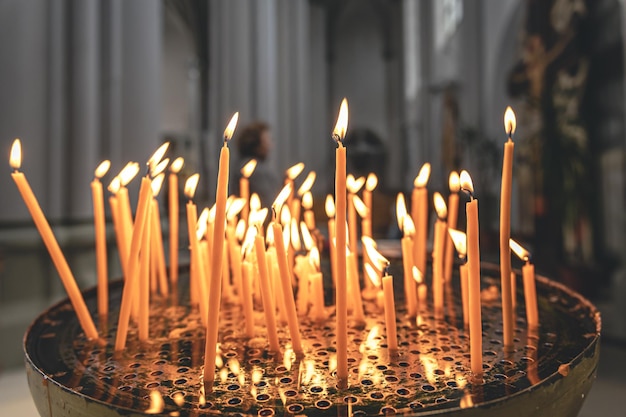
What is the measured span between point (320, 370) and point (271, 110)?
19.3 ft

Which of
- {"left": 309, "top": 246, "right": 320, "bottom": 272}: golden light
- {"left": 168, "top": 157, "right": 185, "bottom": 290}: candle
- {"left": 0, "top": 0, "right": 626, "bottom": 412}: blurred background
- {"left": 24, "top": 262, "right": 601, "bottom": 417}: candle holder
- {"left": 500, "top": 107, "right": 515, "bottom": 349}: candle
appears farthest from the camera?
{"left": 0, "top": 0, "right": 626, "bottom": 412}: blurred background

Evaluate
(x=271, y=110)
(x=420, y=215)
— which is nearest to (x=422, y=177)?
(x=420, y=215)

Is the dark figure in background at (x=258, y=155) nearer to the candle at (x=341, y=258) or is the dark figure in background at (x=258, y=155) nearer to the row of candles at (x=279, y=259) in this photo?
the row of candles at (x=279, y=259)

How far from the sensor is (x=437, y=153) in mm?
10148

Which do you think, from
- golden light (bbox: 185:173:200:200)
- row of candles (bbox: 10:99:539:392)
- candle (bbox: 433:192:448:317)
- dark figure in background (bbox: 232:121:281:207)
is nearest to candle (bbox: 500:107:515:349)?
row of candles (bbox: 10:99:539:392)

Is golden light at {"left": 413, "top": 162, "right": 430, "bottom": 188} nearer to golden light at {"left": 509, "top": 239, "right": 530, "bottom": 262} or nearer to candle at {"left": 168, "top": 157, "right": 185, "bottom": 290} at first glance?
golden light at {"left": 509, "top": 239, "right": 530, "bottom": 262}

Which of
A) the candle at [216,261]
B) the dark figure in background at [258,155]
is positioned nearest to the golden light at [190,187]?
the candle at [216,261]

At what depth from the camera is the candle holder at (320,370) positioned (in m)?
0.44

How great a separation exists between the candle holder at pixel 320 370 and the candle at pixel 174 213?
265 millimetres

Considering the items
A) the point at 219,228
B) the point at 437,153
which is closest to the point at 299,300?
the point at 219,228

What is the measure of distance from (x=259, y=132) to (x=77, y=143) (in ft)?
3.35

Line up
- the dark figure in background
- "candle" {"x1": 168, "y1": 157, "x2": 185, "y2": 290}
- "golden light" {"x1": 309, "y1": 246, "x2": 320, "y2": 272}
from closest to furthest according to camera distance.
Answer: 1. "golden light" {"x1": 309, "y1": 246, "x2": 320, "y2": 272}
2. "candle" {"x1": 168, "y1": 157, "x2": 185, "y2": 290}
3. the dark figure in background

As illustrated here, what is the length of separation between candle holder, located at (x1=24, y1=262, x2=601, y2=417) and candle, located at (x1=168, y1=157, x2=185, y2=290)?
0.87ft

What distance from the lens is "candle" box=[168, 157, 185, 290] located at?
862 millimetres
